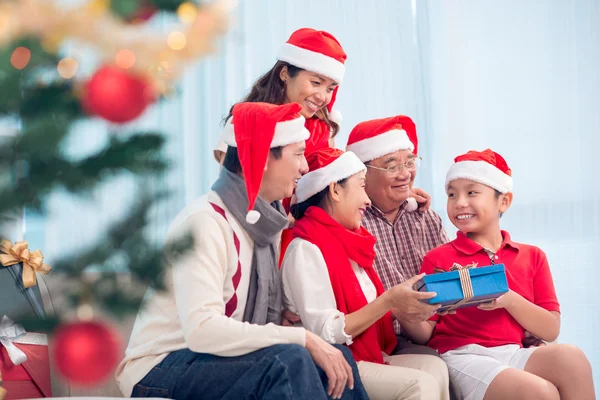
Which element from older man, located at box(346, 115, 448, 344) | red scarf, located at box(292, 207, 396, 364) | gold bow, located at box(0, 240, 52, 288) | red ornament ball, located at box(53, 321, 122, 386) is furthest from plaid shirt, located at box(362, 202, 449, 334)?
red ornament ball, located at box(53, 321, 122, 386)

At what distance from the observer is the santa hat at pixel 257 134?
1.85 metres

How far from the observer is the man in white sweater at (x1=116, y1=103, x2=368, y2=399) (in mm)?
1650

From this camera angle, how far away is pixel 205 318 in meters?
1.69

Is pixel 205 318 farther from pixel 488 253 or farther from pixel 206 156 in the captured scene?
pixel 206 156

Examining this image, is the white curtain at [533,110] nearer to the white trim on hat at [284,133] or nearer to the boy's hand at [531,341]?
the boy's hand at [531,341]

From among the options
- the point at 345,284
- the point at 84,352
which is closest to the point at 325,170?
the point at 345,284

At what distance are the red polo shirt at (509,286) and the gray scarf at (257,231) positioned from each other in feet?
2.03

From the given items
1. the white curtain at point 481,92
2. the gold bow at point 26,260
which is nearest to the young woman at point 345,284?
the gold bow at point 26,260

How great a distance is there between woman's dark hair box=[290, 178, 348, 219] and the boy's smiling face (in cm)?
40

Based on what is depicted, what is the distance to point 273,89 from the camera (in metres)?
2.53

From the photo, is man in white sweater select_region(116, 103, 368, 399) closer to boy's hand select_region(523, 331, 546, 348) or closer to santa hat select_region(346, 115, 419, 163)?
santa hat select_region(346, 115, 419, 163)

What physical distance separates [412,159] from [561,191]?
6.46 ft

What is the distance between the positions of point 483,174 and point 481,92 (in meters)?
2.02

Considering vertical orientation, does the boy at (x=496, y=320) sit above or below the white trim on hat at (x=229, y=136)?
below
